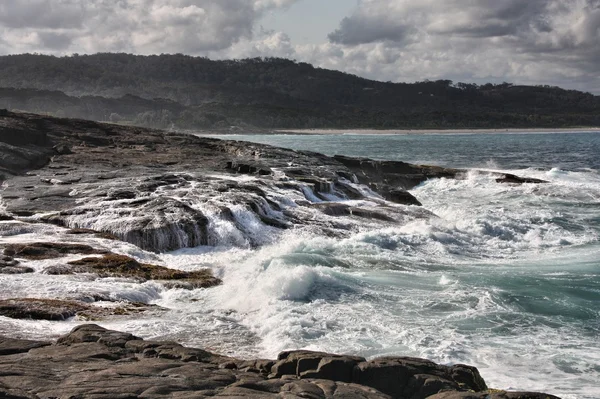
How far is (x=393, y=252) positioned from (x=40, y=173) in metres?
21.6

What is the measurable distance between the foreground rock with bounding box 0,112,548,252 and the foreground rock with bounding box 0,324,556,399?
12261mm

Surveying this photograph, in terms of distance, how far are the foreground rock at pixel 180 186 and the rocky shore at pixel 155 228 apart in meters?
0.08

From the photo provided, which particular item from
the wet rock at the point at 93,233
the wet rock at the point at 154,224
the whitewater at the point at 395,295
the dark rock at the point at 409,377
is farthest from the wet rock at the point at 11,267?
the dark rock at the point at 409,377

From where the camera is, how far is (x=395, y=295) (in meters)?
18.7

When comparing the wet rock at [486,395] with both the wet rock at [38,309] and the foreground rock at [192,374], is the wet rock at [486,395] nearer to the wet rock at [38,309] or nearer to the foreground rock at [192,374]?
the foreground rock at [192,374]

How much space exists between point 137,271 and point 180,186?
523 inches

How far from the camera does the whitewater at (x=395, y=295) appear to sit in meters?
14.2

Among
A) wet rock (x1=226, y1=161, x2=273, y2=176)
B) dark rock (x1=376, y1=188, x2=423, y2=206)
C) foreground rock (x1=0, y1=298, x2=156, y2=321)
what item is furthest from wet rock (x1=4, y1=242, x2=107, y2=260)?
dark rock (x1=376, y1=188, x2=423, y2=206)

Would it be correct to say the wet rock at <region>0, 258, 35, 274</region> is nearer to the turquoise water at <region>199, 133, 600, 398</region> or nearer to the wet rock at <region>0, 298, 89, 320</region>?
the wet rock at <region>0, 298, 89, 320</region>

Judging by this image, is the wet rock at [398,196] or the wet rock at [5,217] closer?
the wet rock at [5,217]

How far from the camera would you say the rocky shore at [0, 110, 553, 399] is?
9.83 m

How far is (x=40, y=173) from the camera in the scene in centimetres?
3603

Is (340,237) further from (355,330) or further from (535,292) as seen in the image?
(355,330)

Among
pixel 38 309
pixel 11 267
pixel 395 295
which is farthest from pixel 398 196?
pixel 38 309
